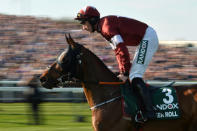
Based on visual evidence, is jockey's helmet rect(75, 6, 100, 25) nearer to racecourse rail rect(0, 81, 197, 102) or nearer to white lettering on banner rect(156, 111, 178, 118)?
white lettering on banner rect(156, 111, 178, 118)

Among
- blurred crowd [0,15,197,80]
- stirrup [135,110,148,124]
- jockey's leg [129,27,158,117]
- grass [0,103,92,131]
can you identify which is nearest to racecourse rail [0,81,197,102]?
grass [0,103,92,131]

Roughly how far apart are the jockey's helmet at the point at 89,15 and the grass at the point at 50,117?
3.95 m

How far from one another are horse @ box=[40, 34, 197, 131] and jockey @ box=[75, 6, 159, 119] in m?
0.19

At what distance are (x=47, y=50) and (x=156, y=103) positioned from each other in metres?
17.7

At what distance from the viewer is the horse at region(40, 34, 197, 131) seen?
510 cm

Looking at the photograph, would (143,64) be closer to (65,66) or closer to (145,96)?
(145,96)

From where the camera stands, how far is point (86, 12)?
536cm

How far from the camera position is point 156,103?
5277 mm

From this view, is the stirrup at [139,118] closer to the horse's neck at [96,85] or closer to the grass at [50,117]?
the horse's neck at [96,85]

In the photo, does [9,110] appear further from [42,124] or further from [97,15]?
[97,15]

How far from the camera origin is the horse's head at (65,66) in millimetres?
5191

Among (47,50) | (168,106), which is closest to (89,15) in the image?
(168,106)

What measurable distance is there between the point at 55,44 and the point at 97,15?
18532mm

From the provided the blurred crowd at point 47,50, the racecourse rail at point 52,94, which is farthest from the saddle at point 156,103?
the blurred crowd at point 47,50
